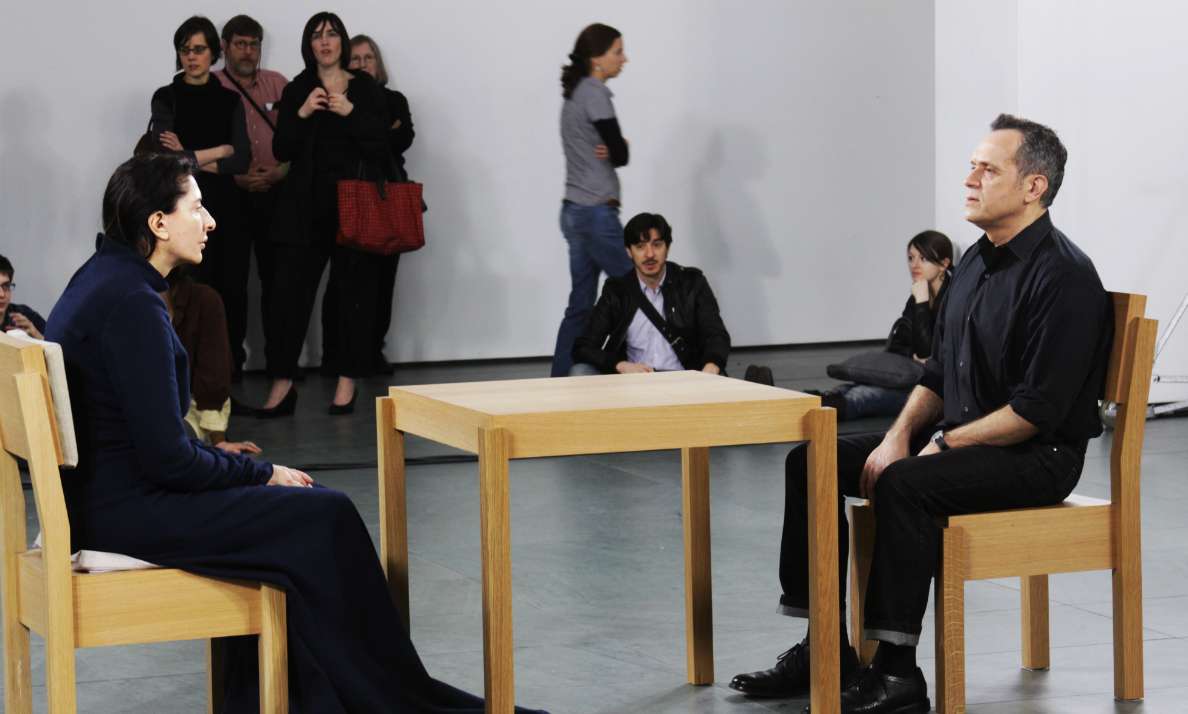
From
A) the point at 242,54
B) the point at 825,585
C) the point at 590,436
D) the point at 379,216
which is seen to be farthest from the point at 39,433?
the point at 242,54

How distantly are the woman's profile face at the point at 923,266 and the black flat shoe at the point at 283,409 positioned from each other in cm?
268

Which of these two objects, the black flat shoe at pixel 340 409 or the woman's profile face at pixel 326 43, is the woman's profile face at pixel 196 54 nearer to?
the woman's profile face at pixel 326 43

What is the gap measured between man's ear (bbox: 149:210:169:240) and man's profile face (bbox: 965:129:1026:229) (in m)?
1.38

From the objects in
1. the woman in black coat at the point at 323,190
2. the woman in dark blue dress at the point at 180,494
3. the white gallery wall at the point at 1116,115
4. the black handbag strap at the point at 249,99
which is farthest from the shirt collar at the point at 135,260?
the black handbag strap at the point at 249,99

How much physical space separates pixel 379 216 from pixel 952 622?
4.04 metres

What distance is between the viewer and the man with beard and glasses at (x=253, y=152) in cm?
729

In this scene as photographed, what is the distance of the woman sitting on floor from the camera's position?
5578 millimetres

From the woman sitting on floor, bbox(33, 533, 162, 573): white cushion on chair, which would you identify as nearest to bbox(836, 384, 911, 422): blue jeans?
the woman sitting on floor

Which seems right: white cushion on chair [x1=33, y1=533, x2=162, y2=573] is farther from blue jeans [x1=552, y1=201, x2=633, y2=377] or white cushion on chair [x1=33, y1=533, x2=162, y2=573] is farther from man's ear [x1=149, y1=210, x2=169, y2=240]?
blue jeans [x1=552, y1=201, x2=633, y2=377]

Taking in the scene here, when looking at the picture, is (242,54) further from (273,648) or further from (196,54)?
(273,648)

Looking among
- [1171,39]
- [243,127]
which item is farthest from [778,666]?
[243,127]

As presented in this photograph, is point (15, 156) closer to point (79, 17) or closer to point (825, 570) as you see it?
point (79, 17)

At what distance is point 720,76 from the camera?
850 cm

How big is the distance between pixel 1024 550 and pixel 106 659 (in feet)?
5.79
